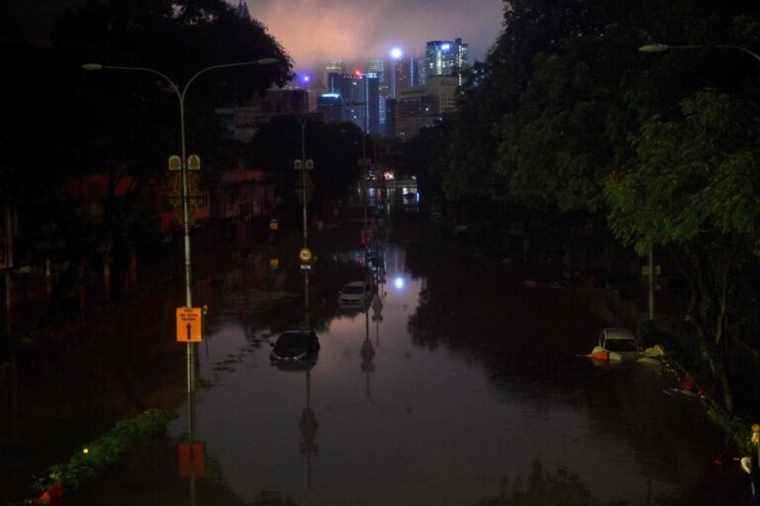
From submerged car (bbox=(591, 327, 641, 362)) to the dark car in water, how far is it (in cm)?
1033

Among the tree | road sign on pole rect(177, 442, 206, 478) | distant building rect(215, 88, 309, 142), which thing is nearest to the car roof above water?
the tree

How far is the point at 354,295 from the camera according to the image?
5194cm

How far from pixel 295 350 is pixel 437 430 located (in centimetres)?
1119

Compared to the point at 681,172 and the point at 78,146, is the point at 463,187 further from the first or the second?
the point at 681,172

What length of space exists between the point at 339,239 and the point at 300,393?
73.9 meters

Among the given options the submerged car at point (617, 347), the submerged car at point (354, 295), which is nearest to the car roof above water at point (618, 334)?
the submerged car at point (617, 347)

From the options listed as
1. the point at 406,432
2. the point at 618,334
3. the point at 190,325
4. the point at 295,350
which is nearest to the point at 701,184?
the point at 406,432

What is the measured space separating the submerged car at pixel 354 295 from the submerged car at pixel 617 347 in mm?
17866

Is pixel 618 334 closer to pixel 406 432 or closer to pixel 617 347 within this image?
pixel 617 347

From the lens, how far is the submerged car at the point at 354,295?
5184cm

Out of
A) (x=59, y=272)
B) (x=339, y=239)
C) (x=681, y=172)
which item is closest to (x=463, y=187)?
(x=59, y=272)

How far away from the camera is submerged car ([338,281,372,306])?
51844 mm

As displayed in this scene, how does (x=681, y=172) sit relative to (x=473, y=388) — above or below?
above

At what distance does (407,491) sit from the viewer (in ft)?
67.2
